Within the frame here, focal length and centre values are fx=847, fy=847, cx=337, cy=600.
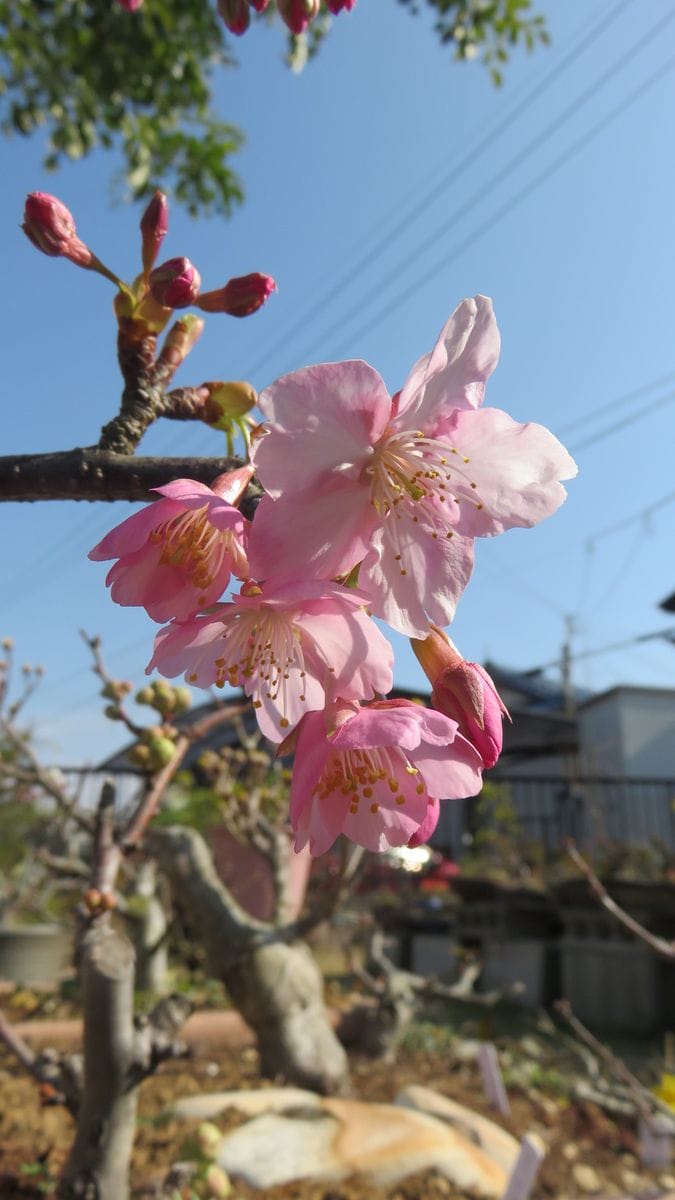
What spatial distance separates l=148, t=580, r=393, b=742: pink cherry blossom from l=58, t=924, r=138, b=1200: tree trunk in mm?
845

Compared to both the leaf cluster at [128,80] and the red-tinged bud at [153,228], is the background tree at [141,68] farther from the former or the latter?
the red-tinged bud at [153,228]

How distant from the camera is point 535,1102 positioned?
3277 millimetres

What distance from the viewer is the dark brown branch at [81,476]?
677 mm

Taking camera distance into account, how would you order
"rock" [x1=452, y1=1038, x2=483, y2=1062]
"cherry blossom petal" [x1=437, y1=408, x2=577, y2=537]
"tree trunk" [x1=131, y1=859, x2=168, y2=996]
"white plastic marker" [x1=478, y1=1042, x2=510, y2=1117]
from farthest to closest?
"tree trunk" [x1=131, y1=859, x2=168, y2=996] → "rock" [x1=452, y1=1038, x2=483, y2=1062] → "white plastic marker" [x1=478, y1=1042, x2=510, y2=1117] → "cherry blossom petal" [x1=437, y1=408, x2=577, y2=537]

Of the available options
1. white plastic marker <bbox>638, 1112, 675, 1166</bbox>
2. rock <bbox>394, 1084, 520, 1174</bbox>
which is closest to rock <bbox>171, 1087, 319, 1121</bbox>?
rock <bbox>394, 1084, 520, 1174</bbox>

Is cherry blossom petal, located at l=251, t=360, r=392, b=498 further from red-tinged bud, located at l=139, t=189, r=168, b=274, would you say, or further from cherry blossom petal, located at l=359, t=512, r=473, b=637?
red-tinged bud, located at l=139, t=189, r=168, b=274

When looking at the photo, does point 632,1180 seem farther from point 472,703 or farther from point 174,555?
point 174,555

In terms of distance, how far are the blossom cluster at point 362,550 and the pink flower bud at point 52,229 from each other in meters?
0.32

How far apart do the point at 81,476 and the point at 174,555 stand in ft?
0.32

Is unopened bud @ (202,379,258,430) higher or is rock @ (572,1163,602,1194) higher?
unopened bud @ (202,379,258,430)

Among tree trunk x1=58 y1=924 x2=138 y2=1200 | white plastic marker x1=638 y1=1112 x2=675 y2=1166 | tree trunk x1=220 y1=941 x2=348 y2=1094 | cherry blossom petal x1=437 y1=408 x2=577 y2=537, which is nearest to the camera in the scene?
cherry blossom petal x1=437 y1=408 x2=577 y2=537

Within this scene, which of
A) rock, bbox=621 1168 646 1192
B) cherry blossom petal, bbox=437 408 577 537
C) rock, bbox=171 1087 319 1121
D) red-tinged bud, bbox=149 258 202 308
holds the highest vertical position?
red-tinged bud, bbox=149 258 202 308

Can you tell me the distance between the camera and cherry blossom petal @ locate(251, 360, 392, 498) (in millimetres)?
618

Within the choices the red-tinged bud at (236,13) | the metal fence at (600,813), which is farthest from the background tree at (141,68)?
the metal fence at (600,813)
